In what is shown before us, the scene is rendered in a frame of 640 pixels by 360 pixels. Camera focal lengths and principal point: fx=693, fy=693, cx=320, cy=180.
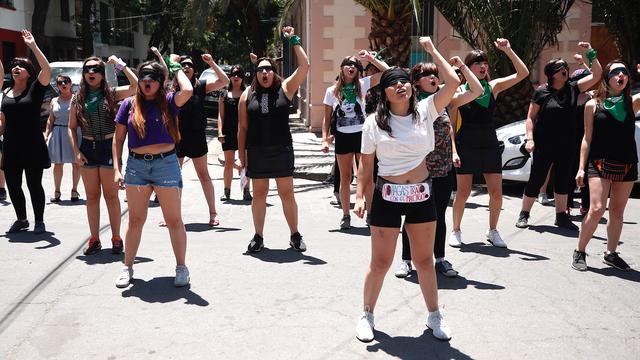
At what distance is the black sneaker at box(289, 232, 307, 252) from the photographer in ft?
21.7

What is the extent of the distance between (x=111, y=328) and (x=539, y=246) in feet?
13.8

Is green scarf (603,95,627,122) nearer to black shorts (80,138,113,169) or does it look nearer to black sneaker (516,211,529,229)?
black sneaker (516,211,529,229)

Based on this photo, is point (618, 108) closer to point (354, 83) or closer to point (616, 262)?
point (616, 262)

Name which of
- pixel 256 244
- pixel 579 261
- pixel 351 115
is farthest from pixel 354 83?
pixel 579 261

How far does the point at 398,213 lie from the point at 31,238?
4530mm

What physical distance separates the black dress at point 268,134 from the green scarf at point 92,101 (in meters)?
1.32

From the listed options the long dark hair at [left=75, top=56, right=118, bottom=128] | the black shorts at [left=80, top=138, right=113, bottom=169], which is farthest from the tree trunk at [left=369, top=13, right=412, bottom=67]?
the black shorts at [left=80, top=138, right=113, bottom=169]

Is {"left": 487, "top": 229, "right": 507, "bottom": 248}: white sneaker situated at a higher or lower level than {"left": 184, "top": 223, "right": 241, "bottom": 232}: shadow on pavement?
higher

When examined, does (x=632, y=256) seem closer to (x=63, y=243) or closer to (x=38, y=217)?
(x=63, y=243)

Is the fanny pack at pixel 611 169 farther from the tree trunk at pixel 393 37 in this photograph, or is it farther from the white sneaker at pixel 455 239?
the tree trunk at pixel 393 37

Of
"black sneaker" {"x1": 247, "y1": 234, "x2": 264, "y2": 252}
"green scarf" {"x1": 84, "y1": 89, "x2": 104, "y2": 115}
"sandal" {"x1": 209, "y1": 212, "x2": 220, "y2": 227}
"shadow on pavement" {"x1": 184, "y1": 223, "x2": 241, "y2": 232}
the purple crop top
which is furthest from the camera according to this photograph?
"sandal" {"x1": 209, "y1": 212, "x2": 220, "y2": 227}

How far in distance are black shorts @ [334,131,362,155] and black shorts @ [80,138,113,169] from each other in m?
2.53

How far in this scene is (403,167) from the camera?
420cm

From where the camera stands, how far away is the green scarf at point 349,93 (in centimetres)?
744
